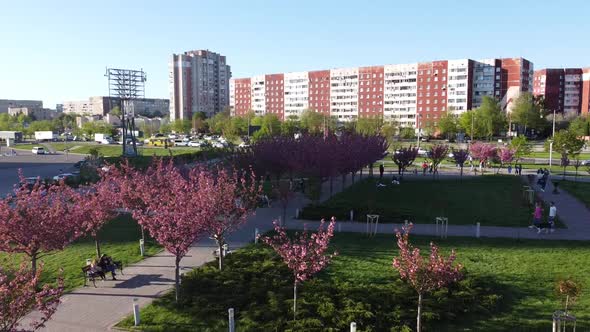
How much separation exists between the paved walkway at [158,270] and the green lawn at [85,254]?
96cm

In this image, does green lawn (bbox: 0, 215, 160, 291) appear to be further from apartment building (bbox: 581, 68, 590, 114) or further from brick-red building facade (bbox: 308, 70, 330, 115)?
apartment building (bbox: 581, 68, 590, 114)

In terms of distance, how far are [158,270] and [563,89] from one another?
139877 millimetres

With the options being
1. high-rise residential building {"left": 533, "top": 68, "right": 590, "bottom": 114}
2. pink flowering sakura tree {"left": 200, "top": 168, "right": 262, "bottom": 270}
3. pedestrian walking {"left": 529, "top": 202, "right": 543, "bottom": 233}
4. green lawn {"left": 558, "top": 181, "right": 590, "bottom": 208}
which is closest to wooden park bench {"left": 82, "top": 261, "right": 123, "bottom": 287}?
pink flowering sakura tree {"left": 200, "top": 168, "right": 262, "bottom": 270}

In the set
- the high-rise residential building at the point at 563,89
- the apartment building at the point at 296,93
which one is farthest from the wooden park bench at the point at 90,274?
the high-rise residential building at the point at 563,89

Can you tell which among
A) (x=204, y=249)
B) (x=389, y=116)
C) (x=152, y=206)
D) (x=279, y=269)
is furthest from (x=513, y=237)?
(x=389, y=116)

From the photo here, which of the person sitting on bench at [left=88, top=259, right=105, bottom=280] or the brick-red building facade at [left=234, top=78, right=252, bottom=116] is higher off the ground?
the brick-red building facade at [left=234, top=78, right=252, bottom=116]

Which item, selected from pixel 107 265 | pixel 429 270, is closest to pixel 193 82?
pixel 107 265

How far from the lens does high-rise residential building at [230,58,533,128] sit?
118 metres

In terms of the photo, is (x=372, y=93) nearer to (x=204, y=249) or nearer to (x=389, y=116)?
(x=389, y=116)

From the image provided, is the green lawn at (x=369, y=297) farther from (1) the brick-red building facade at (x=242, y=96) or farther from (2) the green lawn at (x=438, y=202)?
(1) the brick-red building facade at (x=242, y=96)

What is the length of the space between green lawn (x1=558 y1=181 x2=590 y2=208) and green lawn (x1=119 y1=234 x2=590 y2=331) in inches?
565

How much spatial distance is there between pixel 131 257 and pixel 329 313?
9440 millimetres

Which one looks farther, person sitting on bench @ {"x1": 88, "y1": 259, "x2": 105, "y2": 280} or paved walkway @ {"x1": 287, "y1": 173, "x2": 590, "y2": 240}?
paved walkway @ {"x1": 287, "y1": 173, "x2": 590, "y2": 240}

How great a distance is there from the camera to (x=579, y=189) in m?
34.1
